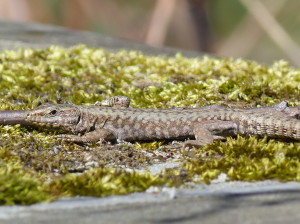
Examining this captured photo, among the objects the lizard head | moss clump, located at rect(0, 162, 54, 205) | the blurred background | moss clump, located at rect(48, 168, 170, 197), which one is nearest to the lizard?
the lizard head

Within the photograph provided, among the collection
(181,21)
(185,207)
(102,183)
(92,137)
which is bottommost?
(185,207)

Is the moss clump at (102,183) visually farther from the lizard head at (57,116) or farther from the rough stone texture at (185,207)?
the lizard head at (57,116)

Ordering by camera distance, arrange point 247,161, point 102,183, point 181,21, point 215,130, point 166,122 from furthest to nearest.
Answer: point 181,21 < point 166,122 < point 215,130 < point 247,161 < point 102,183

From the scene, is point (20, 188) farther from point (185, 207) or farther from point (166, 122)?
point (166, 122)

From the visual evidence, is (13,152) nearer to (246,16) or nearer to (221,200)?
(221,200)

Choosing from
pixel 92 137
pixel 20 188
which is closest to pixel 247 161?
Result: pixel 92 137

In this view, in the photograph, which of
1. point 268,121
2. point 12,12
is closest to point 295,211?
point 268,121
